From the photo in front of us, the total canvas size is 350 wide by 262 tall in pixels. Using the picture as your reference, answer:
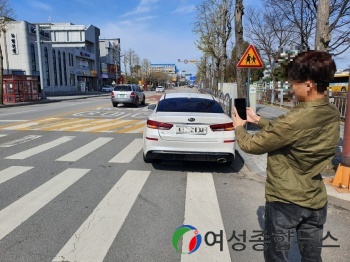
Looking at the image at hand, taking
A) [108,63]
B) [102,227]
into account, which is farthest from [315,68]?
[108,63]

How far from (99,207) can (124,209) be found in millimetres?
366

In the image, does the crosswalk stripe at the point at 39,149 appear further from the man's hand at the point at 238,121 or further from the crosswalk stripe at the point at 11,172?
the man's hand at the point at 238,121

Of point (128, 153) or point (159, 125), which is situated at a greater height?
point (159, 125)

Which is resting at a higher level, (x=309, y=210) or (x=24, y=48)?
(x=24, y=48)

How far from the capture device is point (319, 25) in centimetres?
571

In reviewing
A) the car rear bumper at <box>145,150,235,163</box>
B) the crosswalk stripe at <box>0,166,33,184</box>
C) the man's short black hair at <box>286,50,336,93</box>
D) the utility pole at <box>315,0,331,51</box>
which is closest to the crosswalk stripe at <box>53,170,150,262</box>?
the car rear bumper at <box>145,150,235,163</box>

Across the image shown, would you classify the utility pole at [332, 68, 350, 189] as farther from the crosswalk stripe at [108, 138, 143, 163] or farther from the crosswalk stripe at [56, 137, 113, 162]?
the crosswalk stripe at [56, 137, 113, 162]

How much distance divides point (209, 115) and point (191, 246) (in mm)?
2813

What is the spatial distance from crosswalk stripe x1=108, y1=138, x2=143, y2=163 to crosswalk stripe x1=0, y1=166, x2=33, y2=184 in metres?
1.71

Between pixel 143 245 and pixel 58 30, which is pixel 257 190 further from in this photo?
pixel 58 30

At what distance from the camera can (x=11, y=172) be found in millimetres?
5469

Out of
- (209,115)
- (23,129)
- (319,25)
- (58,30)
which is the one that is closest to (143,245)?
Result: (209,115)

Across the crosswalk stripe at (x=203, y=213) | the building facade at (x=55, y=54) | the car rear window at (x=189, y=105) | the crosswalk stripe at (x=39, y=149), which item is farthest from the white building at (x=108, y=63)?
the crosswalk stripe at (x=203, y=213)

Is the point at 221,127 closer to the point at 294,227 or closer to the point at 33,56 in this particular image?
the point at 294,227
